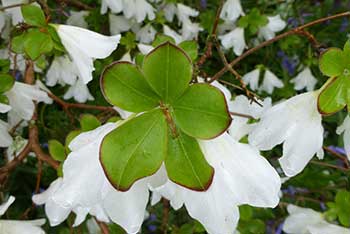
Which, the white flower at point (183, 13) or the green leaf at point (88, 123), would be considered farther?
the white flower at point (183, 13)

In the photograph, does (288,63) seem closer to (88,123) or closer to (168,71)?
(88,123)

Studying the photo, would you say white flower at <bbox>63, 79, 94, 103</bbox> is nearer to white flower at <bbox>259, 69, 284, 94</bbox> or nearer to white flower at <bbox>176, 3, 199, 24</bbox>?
white flower at <bbox>176, 3, 199, 24</bbox>

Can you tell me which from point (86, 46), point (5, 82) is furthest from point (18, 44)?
point (86, 46)

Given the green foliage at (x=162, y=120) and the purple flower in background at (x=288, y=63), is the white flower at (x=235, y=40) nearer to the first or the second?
the purple flower in background at (x=288, y=63)

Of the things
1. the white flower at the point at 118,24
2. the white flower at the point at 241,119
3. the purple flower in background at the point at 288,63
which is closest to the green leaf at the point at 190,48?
the white flower at the point at 241,119

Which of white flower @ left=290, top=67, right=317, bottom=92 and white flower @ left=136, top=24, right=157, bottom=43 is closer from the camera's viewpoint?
white flower @ left=136, top=24, right=157, bottom=43

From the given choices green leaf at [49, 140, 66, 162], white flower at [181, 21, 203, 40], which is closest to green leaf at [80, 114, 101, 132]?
green leaf at [49, 140, 66, 162]
